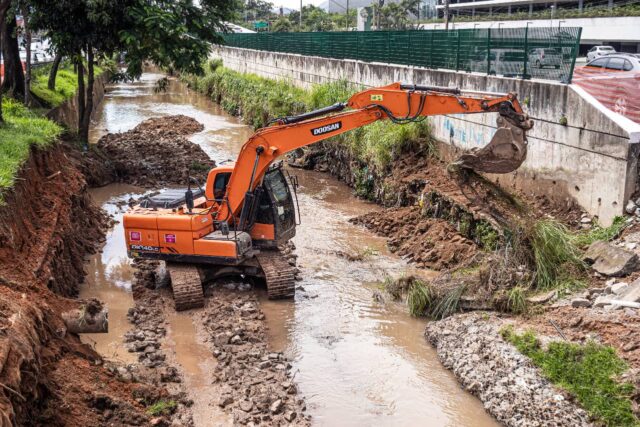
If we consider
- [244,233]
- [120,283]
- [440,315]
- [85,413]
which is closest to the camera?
[85,413]

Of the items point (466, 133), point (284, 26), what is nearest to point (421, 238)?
point (466, 133)

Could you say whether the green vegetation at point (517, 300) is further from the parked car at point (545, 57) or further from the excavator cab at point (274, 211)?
the parked car at point (545, 57)

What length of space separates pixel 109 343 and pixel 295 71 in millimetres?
22578

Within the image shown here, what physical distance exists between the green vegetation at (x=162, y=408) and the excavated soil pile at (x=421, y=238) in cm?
692

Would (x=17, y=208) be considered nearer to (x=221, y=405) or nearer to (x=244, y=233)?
(x=244, y=233)

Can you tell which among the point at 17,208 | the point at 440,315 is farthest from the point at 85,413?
the point at 440,315

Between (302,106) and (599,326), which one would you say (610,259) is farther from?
(302,106)

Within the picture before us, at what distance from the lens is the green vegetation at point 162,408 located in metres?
8.81

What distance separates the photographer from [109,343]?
11.6 metres

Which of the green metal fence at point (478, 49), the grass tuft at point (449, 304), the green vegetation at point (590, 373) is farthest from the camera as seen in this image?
the green metal fence at point (478, 49)

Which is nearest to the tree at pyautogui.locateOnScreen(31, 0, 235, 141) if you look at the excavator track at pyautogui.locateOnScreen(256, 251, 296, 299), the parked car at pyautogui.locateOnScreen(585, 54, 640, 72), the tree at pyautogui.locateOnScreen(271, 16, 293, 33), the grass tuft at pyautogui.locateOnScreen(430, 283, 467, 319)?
the excavator track at pyautogui.locateOnScreen(256, 251, 296, 299)

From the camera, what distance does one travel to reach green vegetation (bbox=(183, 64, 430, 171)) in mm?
19500

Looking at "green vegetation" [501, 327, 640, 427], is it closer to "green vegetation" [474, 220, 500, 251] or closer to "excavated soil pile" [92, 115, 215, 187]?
"green vegetation" [474, 220, 500, 251]

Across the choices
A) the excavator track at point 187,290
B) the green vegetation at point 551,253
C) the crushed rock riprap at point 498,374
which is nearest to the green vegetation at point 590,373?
the crushed rock riprap at point 498,374
